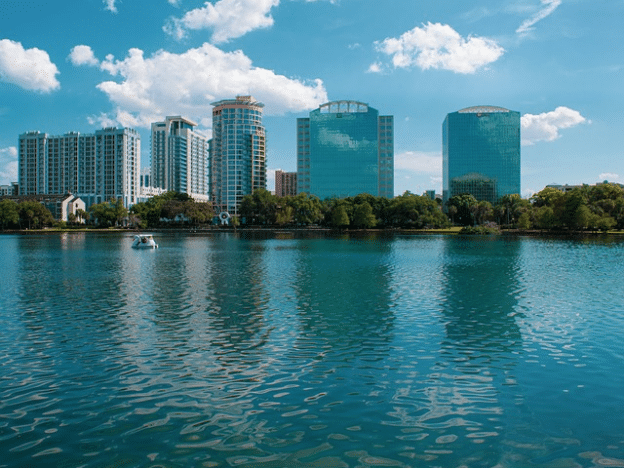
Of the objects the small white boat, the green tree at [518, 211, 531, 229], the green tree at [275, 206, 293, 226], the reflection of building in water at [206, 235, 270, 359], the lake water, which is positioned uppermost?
the green tree at [275, 206, 293, 226]

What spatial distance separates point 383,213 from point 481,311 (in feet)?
411

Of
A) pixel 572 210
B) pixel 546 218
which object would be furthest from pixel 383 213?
pixel 572 210

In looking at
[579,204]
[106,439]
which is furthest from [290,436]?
[579,204]

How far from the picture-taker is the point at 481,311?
23781mm

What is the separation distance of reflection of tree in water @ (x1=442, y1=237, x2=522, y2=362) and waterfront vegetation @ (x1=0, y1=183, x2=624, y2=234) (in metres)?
77.4

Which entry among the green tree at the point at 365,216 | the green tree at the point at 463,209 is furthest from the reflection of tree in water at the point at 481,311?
the green tree at the point at 463,209

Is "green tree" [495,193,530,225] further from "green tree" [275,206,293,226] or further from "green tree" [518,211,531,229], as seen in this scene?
"green tree" [275,206,293,226]

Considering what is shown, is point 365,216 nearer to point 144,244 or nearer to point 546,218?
point 546,218

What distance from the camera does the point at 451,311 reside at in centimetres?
2370

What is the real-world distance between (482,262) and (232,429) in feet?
139

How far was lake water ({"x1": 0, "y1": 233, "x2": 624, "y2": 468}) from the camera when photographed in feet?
32.3

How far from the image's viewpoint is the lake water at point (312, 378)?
984 centimetres

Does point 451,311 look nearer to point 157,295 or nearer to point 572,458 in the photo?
point 572,458

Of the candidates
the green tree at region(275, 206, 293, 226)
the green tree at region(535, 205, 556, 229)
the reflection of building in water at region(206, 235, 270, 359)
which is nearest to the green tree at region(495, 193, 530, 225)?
the green tree at region(535, 205, 556, 229)
